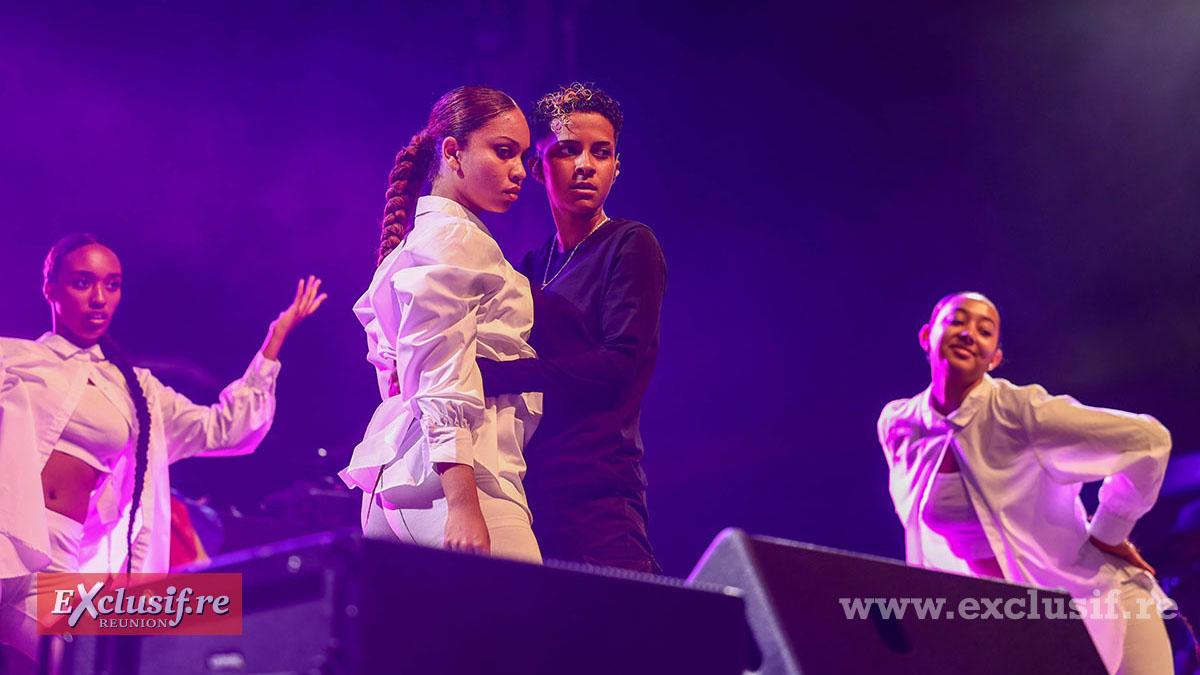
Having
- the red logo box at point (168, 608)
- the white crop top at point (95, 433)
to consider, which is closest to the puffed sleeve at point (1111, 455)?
the red logo box at point (168, 608)

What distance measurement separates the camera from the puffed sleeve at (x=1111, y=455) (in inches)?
131

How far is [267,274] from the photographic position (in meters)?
5.50

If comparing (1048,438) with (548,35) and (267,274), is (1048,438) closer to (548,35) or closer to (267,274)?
(548,35)

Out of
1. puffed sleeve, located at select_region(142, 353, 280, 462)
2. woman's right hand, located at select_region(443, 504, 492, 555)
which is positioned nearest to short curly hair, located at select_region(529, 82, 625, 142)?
woman's right hand, located at select_region(443, 504, 492, 555)

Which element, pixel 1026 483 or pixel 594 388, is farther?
pixel 1026 483

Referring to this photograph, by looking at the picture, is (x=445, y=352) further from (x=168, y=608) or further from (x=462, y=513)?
(x=168, y=608)

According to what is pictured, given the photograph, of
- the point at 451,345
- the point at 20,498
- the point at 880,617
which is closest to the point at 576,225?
the point at 451,345

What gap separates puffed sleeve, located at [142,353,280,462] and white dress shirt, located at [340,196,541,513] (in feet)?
8.15

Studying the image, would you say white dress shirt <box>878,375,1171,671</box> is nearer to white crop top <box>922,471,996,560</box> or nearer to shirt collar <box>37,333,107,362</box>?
white crop top <box>922,471,996,560</box>

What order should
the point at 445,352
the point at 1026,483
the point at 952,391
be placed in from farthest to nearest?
the point at 952,391
the point at 1026,483
the point at 445,352

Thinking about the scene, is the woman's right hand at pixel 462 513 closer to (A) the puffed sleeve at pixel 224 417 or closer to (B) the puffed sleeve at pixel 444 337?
(B) the puffed sleeve at pixel 444 337

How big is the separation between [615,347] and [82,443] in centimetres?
240

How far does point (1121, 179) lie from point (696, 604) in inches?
218

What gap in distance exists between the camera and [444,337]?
6.07 feet
